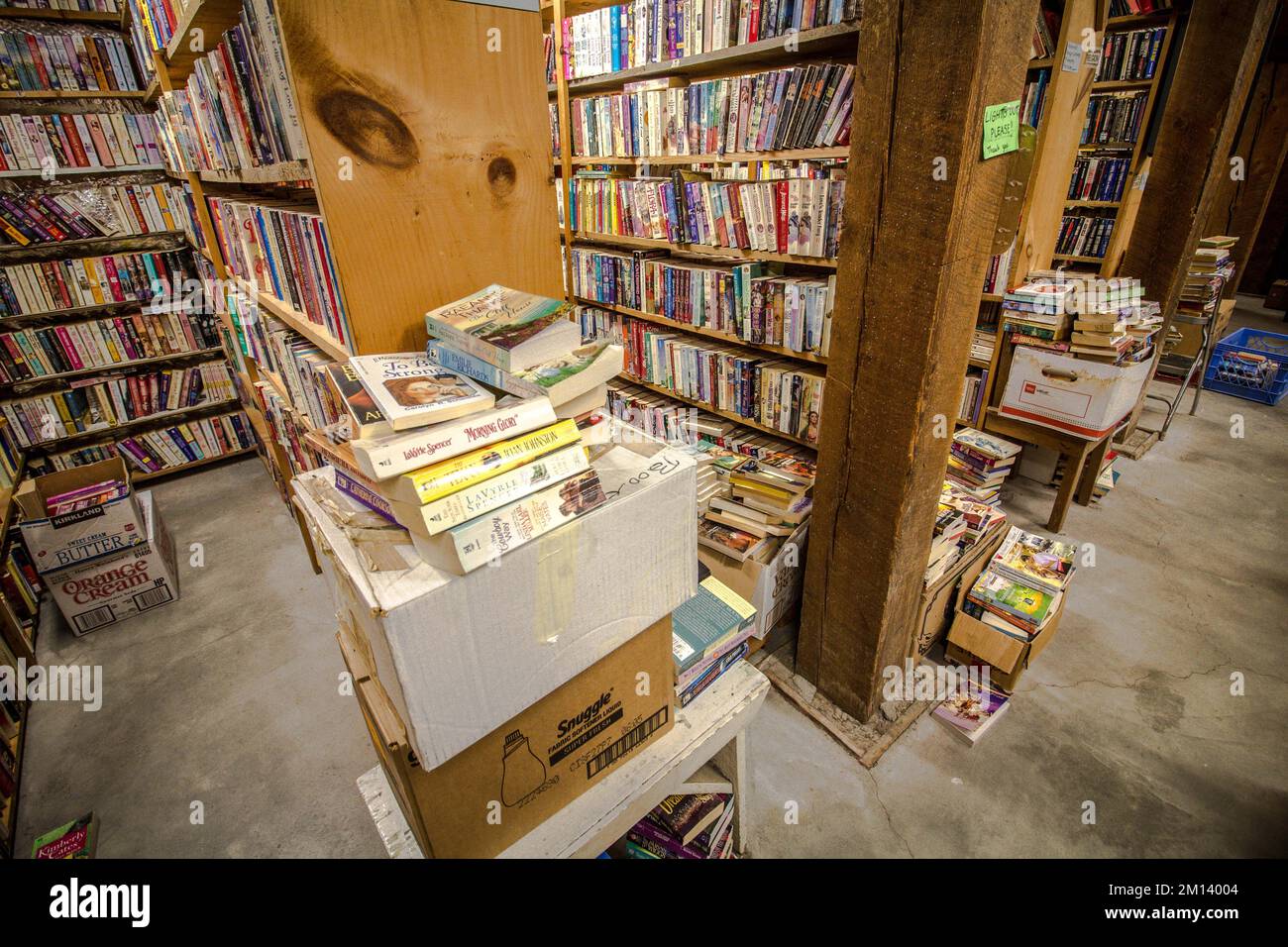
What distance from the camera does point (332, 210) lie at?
830 millimetres

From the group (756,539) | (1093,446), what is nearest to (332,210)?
(756,539)

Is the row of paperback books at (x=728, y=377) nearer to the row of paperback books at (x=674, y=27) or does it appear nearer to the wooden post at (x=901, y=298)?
the wooden post at (x=901, y=298)

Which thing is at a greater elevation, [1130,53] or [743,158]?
[1130,53]

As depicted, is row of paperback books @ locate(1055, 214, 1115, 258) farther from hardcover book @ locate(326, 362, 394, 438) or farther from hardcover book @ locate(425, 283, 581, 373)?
hardcover book @ locate(326, 362, 394, 438)

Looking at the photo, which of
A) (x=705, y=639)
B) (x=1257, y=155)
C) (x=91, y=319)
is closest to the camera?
(x=705, y=639)

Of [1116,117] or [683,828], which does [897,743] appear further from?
[1116,117]

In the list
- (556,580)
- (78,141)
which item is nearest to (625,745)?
(556,580)

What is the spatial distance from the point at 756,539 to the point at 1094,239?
9.47 ft

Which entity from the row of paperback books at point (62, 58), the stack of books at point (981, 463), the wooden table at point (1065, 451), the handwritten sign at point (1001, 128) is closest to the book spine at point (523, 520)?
the handwritten sign at point (1001, 128)

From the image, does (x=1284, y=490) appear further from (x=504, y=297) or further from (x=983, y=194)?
(x=504, y=297)

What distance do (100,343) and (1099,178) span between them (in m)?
5.60

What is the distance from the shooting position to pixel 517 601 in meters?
0.69

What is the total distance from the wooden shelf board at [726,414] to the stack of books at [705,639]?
0.95 meters

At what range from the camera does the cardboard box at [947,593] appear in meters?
1.92
